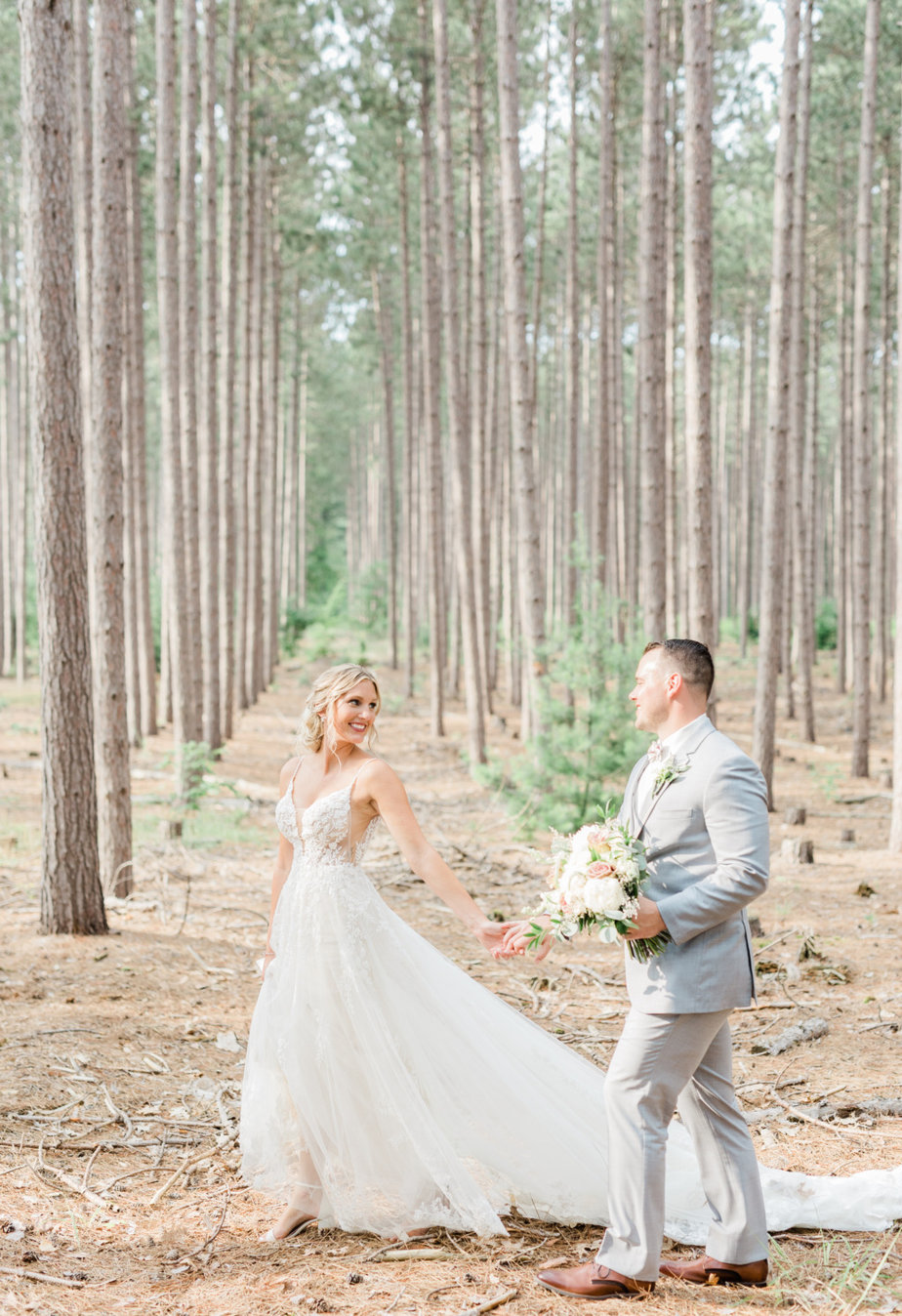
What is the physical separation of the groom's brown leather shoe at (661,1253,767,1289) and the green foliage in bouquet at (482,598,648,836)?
631 cm

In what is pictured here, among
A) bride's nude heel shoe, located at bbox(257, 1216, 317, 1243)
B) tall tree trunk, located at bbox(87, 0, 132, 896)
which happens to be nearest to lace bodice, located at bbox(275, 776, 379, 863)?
bride's nude heel shoe, located at bbox(257, 1216, 317, 1243)

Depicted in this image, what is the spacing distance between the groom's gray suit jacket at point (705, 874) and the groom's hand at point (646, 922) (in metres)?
0.03

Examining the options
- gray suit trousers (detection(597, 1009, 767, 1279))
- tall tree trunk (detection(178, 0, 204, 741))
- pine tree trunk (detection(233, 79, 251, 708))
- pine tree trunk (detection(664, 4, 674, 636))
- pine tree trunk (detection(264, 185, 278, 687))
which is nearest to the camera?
gray suit trousers (detection(597, 1009, 767, 1279))

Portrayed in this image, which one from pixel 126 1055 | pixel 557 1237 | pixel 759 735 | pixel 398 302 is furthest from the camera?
pixel 398 302

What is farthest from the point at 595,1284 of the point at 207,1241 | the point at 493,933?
the point at 207,1241

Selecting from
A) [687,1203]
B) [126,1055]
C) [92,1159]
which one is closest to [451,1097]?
[687,1203]

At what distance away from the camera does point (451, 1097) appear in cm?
377

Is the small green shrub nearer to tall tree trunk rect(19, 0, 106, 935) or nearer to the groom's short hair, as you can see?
tall tree trunk rect(19, 0, 106, 935)

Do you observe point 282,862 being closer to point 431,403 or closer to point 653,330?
point 653,330

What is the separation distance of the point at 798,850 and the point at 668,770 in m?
7.13

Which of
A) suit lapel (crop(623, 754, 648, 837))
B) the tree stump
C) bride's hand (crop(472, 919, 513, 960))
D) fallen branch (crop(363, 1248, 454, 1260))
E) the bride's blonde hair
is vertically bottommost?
the tree stump

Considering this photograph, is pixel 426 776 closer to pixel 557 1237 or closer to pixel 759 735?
pixel 759 735

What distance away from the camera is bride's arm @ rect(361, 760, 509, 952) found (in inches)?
148

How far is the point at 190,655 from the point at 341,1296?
10521 mm
